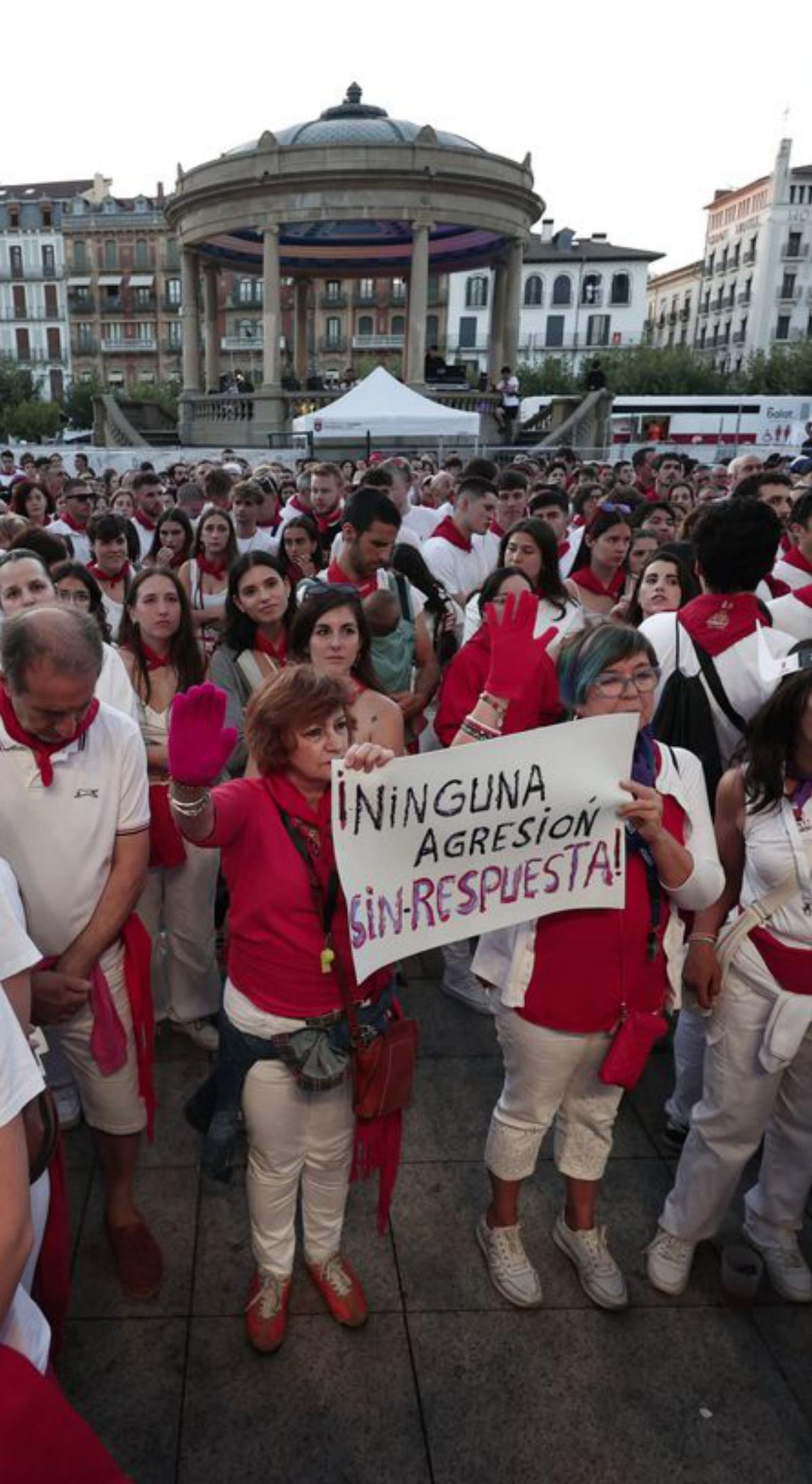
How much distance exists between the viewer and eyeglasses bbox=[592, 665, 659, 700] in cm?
225

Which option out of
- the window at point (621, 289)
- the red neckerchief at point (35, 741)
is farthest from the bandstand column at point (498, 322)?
the window at point (621, 289)

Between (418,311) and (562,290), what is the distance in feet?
160

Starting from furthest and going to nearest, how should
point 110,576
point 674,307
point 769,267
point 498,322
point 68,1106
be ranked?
point 674,307 < point 769,267 < point 498,322 < point 110,576 < point 68,1106

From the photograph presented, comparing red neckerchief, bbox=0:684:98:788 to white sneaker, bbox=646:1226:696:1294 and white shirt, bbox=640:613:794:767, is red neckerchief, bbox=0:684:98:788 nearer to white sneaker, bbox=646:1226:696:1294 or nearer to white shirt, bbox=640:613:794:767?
white shirt, bbox=640:613:794:767

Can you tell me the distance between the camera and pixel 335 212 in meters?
24.8

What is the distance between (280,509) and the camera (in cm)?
919

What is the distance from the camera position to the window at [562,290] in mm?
68188

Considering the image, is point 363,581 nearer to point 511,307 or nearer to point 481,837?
point 481,837

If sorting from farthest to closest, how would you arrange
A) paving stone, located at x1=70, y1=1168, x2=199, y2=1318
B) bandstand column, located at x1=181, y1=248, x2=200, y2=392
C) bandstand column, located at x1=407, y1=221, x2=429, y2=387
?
1. bandstand column, located at x1=181, y1=248, x2=200, y2=392
2. bandstand column, located at x1=407, y1=221, x2=429, y2=387
3. paving stone, located at x1=70, y1=1168, x2=199, y2=1318

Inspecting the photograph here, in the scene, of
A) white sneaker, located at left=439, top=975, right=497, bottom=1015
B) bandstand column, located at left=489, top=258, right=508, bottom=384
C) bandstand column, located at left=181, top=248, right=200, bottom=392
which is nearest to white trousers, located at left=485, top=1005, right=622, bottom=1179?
white sneaker, located at left=439, top=975, right=497, bottom=1015

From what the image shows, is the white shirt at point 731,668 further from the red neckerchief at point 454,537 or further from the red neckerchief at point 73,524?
the red neckerchief at point 73,524

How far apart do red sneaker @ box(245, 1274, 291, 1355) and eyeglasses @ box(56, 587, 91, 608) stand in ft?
9.00

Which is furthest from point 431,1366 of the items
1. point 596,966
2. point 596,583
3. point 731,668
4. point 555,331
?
point 555,331

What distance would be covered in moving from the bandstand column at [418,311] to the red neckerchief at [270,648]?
943 inches
